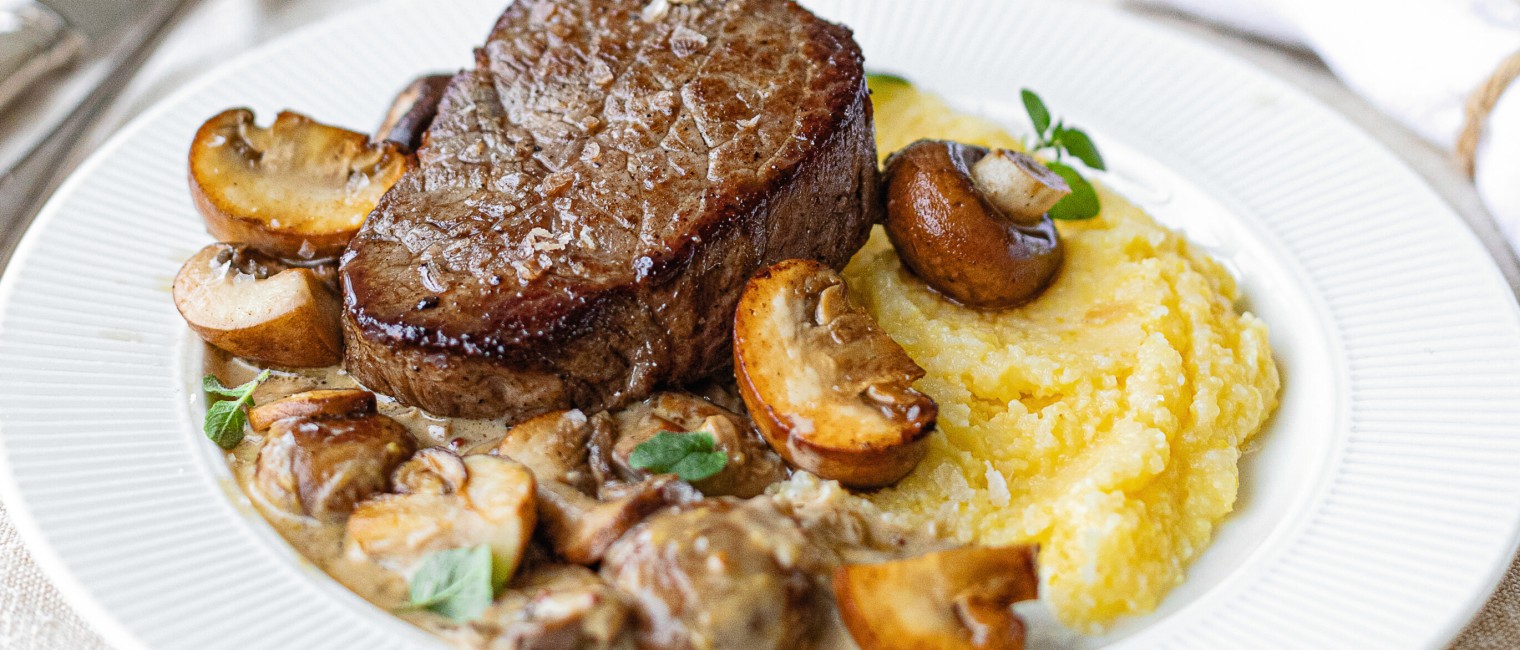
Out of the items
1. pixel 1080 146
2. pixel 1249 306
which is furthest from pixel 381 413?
pixel 1249 306

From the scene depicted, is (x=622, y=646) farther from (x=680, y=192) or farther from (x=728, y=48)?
(x=728, y=48)

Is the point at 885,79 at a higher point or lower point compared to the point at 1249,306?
higher

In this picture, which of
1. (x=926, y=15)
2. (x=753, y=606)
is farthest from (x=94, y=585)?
(x=926, y=15)

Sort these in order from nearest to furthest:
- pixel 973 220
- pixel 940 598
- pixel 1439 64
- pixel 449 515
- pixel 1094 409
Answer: pixel 940 598
pixel 449 515
pixel 1094 409
pixel 973 220
pixel 1439 64

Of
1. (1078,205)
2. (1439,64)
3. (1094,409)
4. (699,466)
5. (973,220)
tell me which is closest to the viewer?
(699,466)

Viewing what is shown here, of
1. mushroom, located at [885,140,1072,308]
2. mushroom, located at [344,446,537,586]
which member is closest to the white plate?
mushroom, located at [344,446,537,586]

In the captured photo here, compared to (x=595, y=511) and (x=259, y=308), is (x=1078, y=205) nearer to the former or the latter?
(x=595, y=511)

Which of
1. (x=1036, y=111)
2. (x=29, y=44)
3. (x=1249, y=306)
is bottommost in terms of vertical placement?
(x=1249, y=306)
